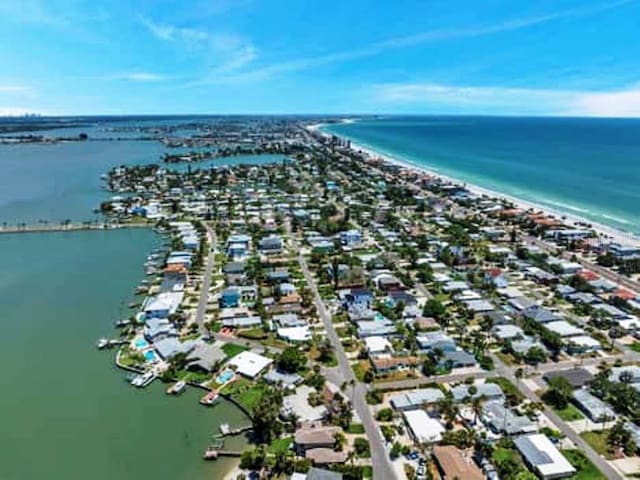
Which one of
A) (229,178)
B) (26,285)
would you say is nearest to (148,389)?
(26,285)

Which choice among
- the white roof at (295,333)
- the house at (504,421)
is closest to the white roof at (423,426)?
the house at (504,421)

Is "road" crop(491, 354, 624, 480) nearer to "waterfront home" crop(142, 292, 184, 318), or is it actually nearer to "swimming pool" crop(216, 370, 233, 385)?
"swimming pool" crop(216, 370, 233, 385)

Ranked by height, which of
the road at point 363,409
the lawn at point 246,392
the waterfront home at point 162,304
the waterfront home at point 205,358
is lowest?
the road at point 363,409

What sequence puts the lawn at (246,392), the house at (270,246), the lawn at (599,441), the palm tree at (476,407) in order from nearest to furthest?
the lawn at (599,441), the palm tree at (476,407), the lawn at (246,392), the house at (270,246)

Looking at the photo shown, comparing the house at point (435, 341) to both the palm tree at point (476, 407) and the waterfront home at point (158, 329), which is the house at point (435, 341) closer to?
the palm tree at point (476, 407)

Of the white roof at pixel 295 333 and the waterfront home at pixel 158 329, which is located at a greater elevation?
the waterfront home at pixel 158 329

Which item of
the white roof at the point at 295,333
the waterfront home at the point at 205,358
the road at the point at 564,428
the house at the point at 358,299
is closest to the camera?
the road at the point at 564,428
